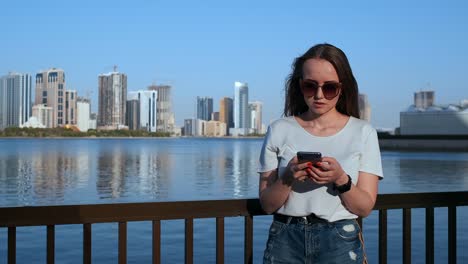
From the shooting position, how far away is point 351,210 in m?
2.51

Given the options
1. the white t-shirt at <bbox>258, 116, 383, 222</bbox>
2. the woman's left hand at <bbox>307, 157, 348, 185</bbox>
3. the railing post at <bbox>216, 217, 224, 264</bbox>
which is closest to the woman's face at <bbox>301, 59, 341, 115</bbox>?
the white t-shirt at <bbox>258, 116, 383, 222</bbox>

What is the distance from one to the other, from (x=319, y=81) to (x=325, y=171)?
0.46 meters

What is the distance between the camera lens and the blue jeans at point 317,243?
8.21ft

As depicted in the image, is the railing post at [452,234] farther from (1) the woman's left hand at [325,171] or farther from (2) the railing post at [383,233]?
(1) the woman's left hand at [325,171]

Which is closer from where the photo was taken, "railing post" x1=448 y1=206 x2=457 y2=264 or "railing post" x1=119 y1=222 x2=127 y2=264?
"railing post" x1=119 y1=222 x2=127 y2=264

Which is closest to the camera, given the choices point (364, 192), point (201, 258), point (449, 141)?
point (364, 192)

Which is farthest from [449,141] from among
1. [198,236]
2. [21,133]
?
[21,133]

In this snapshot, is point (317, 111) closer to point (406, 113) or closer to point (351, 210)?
point (351, 210)

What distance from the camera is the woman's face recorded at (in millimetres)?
2561

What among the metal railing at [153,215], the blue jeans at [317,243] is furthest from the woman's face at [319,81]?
the metal railing at [153,215]

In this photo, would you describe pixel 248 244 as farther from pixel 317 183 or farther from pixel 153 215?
pixel 317 183

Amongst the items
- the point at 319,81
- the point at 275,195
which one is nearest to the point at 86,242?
the point at 275,195

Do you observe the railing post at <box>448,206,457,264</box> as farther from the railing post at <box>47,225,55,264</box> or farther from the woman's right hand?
the railing post at <box>47,225,55,264</box>

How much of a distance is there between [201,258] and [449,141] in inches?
4146
